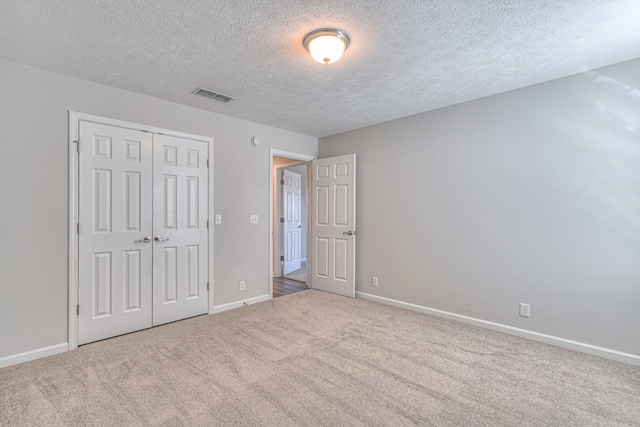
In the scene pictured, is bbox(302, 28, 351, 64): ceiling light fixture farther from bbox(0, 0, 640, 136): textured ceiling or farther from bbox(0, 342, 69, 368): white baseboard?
bbox(0, 342, 69, 368): white baseboard

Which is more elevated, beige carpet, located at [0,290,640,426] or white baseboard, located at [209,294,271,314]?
white baseboard, located at [209,294,271,314]

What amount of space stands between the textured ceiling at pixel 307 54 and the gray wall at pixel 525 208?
1.13 ft

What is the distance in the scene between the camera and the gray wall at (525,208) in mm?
2480

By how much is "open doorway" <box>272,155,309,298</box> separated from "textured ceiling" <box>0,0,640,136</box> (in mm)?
2594

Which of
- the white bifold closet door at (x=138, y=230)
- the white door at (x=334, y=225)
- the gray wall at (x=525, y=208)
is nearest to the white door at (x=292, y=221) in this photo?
the white door at (x=334, y=225)

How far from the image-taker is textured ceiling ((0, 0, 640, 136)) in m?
1.79

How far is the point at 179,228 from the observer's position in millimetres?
3354

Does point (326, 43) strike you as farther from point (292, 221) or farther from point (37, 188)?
point (292, 221)

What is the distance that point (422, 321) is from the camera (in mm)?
3373

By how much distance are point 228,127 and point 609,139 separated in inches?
152

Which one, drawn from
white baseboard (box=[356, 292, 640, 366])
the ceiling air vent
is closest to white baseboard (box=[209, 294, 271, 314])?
white baseboard (box=[356, 292, 640, 366])

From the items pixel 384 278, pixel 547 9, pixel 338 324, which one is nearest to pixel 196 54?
pixel 547 9

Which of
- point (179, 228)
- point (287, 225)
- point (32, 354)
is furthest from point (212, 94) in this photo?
point (287, 225)

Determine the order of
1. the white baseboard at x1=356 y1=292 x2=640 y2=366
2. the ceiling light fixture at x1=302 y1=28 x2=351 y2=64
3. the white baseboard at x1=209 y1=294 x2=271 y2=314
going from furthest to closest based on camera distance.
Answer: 1. the white baseboard at x1=209 y1=294 x2=271 y2=314
2. the white baseboard at x1=356 y1=292 x2=640 y2=366
3. the ceiling light fixture at x1=302 y1=28 x2=351 y2=64
